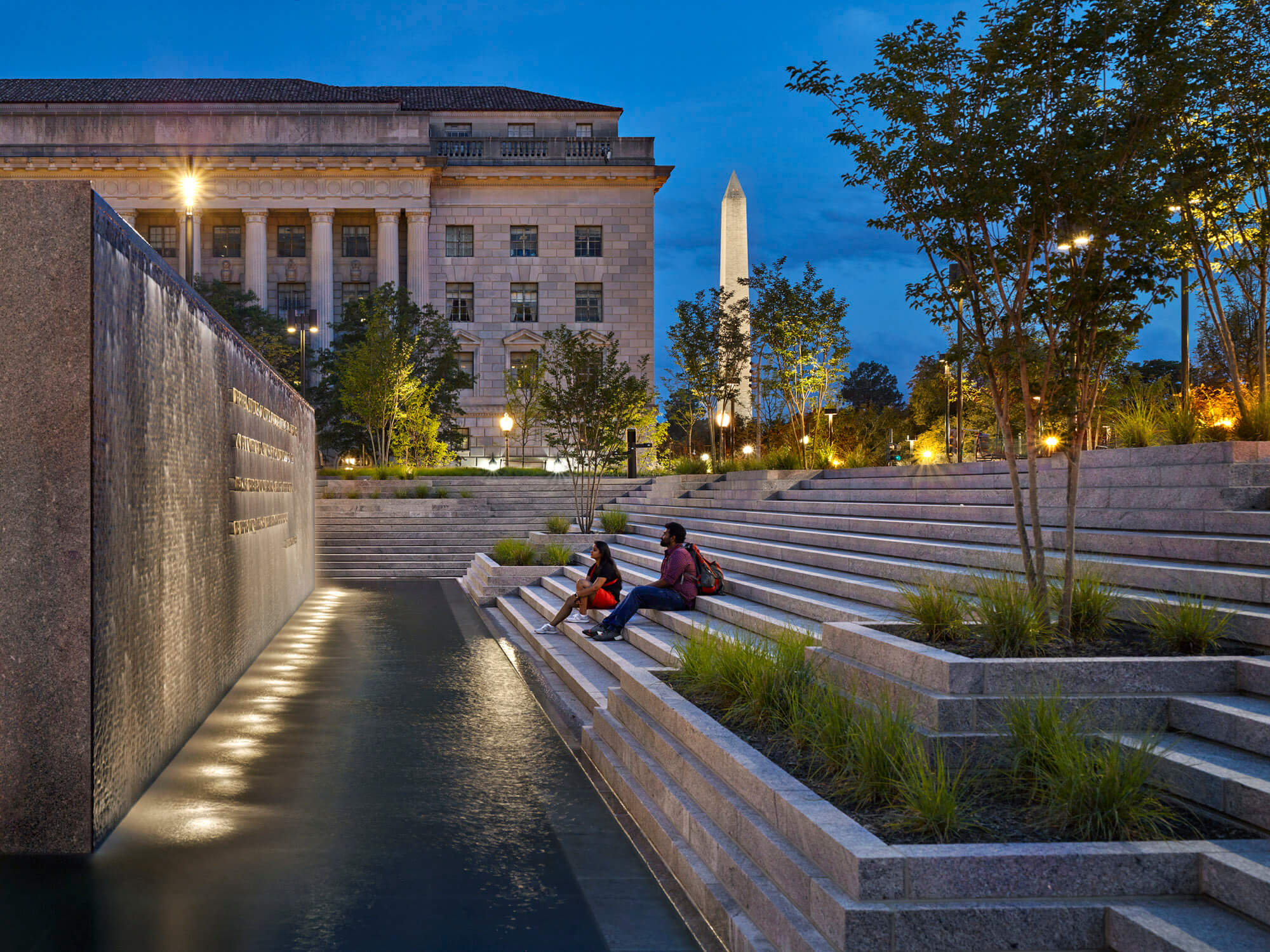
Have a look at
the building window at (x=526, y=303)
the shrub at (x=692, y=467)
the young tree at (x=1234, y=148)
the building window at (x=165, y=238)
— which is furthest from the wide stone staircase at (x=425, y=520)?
the building window at (x=165, y=238)

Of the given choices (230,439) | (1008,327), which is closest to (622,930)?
(1008,327)

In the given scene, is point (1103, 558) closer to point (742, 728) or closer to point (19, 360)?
point (742, 728)

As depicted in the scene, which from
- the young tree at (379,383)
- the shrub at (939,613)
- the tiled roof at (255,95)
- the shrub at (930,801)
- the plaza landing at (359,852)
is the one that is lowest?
the plaza landing at (359,852)

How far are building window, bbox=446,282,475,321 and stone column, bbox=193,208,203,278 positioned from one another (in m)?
13.4

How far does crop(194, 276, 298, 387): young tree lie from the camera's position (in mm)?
47188

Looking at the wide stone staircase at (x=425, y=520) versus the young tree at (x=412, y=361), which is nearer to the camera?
the wide stone staircase at (x=425, y=520)

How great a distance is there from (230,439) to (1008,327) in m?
7.89

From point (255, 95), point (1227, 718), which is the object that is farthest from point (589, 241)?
point (1227, 718)

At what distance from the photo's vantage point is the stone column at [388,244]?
55.2 metres

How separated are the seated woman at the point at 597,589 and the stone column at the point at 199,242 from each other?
4903 cm

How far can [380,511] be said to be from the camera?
30.1m

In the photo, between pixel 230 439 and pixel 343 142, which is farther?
pixel 343 142

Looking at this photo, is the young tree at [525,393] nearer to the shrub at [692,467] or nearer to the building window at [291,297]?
the building window at [291,297]

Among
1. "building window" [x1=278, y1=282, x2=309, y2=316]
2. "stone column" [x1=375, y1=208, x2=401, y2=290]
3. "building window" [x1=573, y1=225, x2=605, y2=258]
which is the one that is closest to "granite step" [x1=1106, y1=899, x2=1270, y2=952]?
"stone column" [x1=375, y1=208, x2=401, y2=290]
